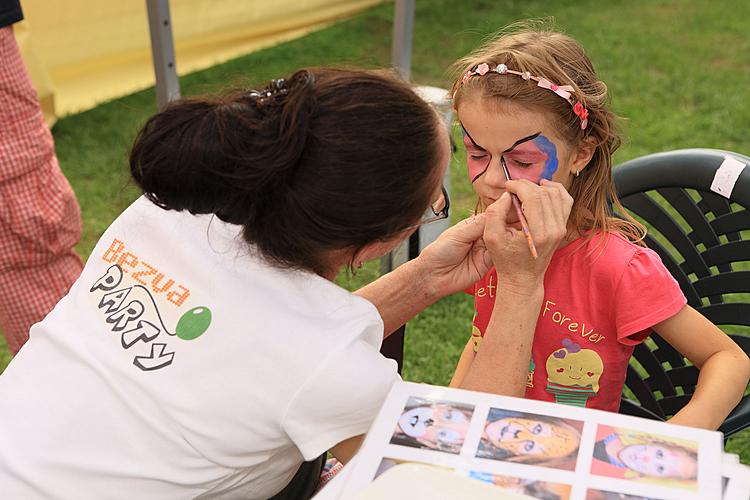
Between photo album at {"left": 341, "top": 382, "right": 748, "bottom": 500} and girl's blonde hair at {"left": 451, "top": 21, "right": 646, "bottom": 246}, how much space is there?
65 cm

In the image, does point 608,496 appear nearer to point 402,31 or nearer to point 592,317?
point 592,317

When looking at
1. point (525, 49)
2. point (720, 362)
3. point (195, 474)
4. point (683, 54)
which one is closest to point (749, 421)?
point (720, 362)

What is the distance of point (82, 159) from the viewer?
396cm

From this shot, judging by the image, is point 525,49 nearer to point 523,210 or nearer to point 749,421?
point 523,210

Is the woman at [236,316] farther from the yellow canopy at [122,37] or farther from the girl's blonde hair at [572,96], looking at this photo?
the yellow canopy at [122,37]

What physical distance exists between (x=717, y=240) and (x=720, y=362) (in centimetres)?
39

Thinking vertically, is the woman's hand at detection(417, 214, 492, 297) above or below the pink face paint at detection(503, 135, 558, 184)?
below

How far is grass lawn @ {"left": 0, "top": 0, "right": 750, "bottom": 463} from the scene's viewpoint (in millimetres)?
2949

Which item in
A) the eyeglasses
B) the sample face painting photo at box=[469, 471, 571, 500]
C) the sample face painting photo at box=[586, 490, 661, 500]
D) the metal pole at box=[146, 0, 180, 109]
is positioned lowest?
the metal pole at box=[146, 0, 180, 109]

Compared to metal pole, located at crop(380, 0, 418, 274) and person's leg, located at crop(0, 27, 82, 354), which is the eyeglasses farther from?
metal pole, located at crop(380, 0, 418, 274)

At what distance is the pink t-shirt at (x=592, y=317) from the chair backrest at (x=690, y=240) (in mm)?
183

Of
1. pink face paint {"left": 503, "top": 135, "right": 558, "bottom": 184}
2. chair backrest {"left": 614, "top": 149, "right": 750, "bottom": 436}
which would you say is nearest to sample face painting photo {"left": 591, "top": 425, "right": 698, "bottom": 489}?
pink face paint {"left": 503, "top": 135, "right": 558, "bottom": 184}

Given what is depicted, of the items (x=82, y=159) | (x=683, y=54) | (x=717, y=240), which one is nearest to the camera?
(x=717, y=240)

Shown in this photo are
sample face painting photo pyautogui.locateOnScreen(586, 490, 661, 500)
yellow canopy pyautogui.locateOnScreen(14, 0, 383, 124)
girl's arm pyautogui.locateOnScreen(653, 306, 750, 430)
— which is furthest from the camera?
yellow canopy pyautogui.locateOnScreen(14, 0, 383, 124)
